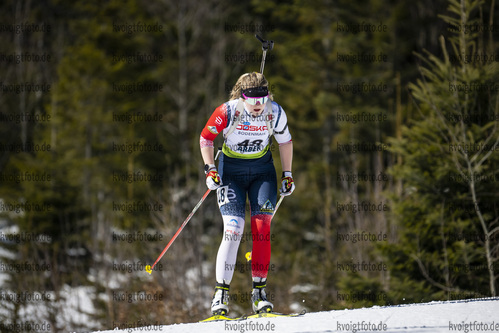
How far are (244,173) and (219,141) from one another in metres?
17.5

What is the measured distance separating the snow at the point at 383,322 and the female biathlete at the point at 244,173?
0.44 m

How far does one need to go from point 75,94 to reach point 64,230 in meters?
11.9

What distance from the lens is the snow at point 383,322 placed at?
5109 mm

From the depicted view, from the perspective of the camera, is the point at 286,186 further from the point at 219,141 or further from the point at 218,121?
the point at 219,141

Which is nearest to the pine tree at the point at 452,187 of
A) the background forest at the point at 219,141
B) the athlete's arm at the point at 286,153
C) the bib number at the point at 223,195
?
the background forest at the point at 219,141

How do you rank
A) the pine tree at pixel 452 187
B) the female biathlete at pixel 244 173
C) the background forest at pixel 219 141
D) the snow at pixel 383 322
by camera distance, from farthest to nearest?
1. the background forest at pixel 219 141
2. the pine tree at pixel 452 187
3. the female biathlete at pixel 244 173
4. the snow at pixel 383 322

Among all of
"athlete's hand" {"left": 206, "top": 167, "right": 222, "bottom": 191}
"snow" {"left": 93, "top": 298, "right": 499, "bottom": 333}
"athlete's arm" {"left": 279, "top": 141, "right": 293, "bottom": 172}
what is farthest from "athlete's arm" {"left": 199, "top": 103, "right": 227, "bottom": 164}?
"snow" {"left": 93, "top": 298, "right": 499, "bottom": 333}

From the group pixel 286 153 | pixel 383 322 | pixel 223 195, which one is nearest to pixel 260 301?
pixel 223 195

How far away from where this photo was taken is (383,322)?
17.5 ft

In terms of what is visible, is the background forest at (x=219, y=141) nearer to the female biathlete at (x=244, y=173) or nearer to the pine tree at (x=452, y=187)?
the pine tree at (x=452, y=187)

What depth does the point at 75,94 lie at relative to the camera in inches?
1083

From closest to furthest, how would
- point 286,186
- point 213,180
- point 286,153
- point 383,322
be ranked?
1. point 383,322
2. point 213,180
3. point 286,186
4. point 286,153

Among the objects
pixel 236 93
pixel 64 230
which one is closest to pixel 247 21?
pixel 64 230

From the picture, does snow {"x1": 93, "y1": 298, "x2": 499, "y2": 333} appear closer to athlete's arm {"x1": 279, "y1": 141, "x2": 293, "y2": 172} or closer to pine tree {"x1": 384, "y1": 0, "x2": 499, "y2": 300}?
athlete's arm {"x1": 279, "y1": 141, "x2": 293, "y2": 172}
